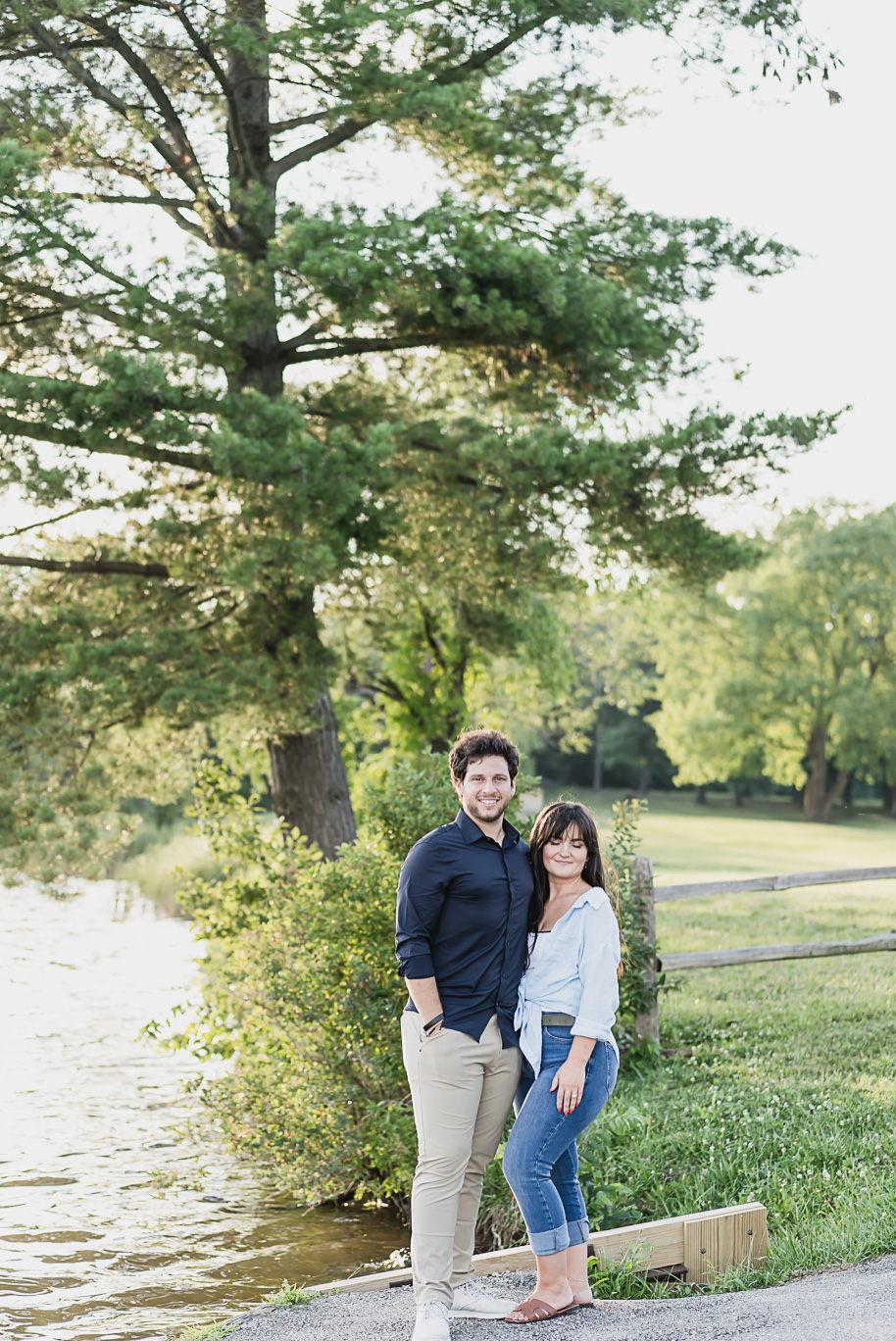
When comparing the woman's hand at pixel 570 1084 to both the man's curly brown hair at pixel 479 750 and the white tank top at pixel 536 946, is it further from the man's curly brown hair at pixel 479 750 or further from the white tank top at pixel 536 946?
the man's curly brown hair at pixel 479 750

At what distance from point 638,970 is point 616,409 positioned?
571 centimetres

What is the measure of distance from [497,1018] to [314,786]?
8.23m

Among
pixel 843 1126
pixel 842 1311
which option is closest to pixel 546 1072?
pixel 842 1311

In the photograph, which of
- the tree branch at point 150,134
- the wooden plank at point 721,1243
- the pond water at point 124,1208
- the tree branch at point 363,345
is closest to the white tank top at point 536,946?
the wooden plank at point 721,1243

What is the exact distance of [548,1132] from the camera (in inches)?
164

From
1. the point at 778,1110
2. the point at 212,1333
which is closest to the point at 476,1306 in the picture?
the point at 212,1333

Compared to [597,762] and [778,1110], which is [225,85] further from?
[597,762]

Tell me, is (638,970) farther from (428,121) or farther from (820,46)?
(820,46)

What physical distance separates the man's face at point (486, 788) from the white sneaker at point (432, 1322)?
1.61m

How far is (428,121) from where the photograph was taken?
34.4 feet

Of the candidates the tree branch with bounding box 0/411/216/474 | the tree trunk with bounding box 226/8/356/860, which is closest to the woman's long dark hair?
the tree trunk with bounding box 226/8/356/860

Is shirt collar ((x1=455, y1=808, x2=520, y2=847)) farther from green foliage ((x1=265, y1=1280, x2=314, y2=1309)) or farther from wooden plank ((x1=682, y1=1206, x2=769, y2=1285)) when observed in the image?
green foliage ((x1=265, y1=1280, x2=314, y2=1309))

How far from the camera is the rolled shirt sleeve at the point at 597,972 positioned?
13.5 feet

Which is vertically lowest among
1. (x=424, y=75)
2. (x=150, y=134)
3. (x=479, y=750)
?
(x=479, y=750)
